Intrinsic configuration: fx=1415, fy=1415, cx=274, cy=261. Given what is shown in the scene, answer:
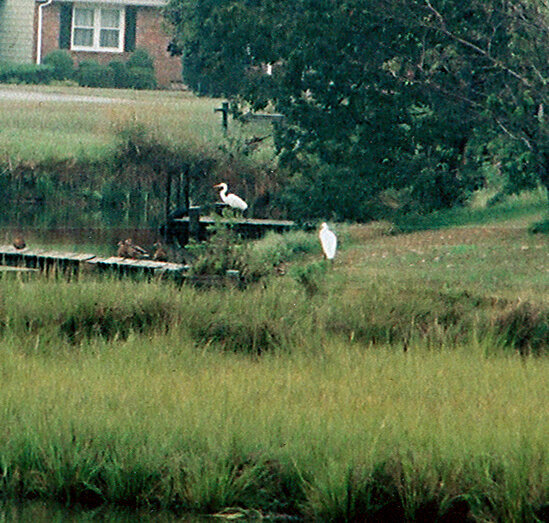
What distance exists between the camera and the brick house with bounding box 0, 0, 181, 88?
52812 millimetres

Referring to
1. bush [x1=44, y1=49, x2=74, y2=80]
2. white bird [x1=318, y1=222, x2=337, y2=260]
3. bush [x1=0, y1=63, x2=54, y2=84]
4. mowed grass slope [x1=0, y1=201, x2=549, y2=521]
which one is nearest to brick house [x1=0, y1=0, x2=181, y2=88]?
bush [x1=44, y1=49, x2=74, y2=80]

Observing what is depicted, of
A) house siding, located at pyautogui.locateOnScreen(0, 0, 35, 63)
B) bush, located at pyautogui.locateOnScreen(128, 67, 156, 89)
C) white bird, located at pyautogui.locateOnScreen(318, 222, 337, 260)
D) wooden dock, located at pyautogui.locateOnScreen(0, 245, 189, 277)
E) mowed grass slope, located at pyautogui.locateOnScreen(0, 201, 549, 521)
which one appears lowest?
wooden dock, located at pyautogui.locateOnScreen(0, 245, 189, 277)

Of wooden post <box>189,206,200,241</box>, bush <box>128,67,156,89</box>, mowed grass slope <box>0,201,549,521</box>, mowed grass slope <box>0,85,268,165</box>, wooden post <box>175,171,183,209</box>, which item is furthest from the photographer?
bush <box>128,67,156,89</box>

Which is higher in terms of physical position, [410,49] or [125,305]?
[410,49]

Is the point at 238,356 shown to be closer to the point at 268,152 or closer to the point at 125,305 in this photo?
the point at 125,305

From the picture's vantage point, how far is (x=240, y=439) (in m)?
9.09

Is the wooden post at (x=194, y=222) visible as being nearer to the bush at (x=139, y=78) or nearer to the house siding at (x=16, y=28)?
the bush at (x=139, y=78)

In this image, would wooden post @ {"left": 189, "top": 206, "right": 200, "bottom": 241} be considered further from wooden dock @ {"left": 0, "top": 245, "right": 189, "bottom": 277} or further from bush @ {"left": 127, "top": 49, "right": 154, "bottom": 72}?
bush @ {"left": 127, "top": 49, "right": 154, "bottom": 72}

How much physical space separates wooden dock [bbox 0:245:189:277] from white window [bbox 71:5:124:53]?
108 ft

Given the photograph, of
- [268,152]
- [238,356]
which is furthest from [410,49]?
[238,356]

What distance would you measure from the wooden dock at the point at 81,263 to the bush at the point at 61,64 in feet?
101

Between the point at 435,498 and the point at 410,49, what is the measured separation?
17388 millimetres

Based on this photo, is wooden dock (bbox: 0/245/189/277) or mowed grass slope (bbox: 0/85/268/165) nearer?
wooden dock (bbox: 0/245/189/277)

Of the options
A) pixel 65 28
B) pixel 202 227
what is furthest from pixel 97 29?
pixel 202 227
